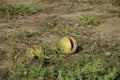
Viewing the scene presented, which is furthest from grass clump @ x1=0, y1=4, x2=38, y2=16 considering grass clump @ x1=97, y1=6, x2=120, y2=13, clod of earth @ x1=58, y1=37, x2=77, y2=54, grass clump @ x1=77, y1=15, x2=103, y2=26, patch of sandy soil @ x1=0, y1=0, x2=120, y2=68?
clod of earth @ x1=58, y1=37, x2=77, y2=54

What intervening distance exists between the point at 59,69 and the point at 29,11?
281 centimetres

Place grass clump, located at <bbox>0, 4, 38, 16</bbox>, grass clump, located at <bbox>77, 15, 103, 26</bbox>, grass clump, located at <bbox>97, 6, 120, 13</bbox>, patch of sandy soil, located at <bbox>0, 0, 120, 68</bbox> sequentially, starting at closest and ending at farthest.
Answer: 1. patch of sandy soil, located at <bbox>0, 0, 120, 68</bbox>
2. grass clump, located at <bbox>77, 15, 103, 26</bbox>
3. grass clump, located at <bbox>0, 4, 38, 16</bbox>
4. grass clump, located at <bbox>97, 6, 120, 13</bbox>

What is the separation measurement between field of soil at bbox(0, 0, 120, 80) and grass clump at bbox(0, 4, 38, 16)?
0.27ft

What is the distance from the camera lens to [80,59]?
5254 mm

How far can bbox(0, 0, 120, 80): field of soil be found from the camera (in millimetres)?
4974

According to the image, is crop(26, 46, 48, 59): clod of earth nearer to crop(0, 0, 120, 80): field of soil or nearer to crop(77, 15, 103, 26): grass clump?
crop(0, 0, 120, 80): field of soil

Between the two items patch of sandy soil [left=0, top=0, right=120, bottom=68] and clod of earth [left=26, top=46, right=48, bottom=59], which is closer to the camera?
clod of earth [left=26, top=46, right=48, bottom=59]

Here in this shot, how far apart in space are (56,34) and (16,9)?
1.49m

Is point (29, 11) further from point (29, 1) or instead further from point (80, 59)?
point (80, 59)

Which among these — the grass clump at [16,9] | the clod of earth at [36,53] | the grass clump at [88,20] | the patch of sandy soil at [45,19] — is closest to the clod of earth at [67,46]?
the clod of earth at [36,53]

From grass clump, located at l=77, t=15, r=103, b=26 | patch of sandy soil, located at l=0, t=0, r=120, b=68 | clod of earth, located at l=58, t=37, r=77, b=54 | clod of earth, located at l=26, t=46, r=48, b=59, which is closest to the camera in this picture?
clod of earth, located at l=26, t=46, r=48, b=59

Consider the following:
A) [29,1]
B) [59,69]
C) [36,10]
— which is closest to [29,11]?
[36,10]

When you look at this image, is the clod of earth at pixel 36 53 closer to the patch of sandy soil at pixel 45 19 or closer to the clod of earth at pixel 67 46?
the clod of earth at pixel 67 46

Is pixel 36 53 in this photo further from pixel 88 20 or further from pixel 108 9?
pixel 108 9
